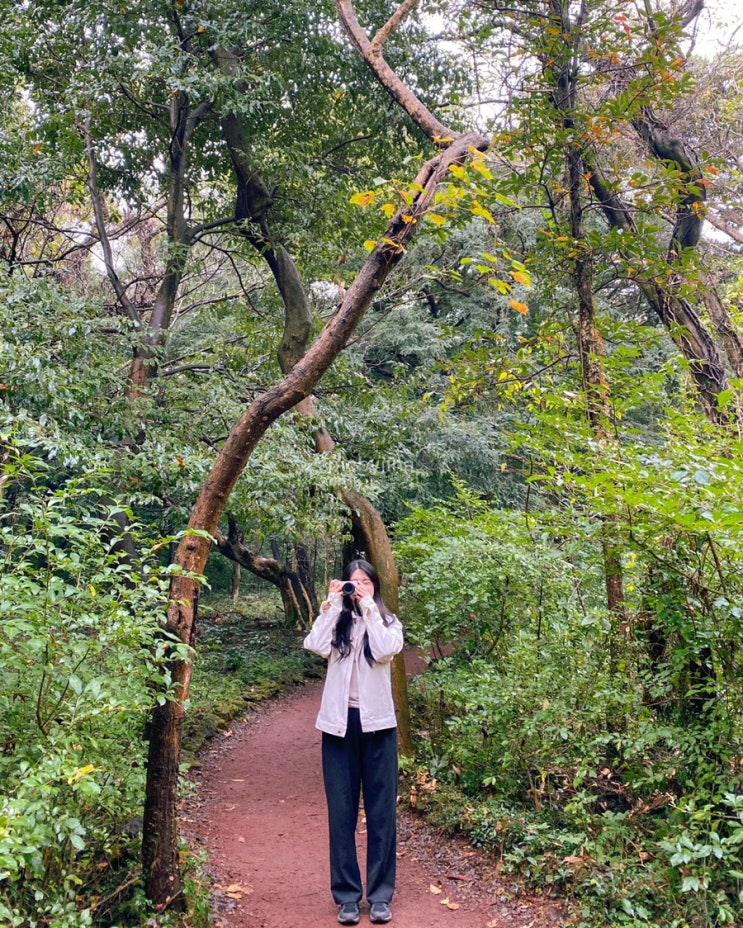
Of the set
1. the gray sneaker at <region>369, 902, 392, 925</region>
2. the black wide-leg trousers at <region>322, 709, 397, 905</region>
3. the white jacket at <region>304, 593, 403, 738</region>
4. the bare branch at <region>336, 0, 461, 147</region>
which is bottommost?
the gray sneaker at <region>369, 902, 392, 925</region>

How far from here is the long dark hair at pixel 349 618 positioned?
410cm

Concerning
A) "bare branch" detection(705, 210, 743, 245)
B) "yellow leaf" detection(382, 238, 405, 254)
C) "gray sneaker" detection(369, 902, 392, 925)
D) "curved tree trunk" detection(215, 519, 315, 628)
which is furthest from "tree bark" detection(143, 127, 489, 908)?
"bare branch" detection(705, 210, 743, 245)

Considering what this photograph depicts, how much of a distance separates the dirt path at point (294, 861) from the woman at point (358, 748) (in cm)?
22

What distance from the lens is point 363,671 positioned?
4.07 metres

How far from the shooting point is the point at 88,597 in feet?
10.6

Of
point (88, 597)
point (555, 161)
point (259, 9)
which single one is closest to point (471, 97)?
point (259, 9)

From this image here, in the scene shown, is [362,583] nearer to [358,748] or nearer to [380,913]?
[358,748]

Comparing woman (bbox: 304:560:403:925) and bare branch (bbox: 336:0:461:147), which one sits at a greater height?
bare branch (bbox: 336:0:461:147)

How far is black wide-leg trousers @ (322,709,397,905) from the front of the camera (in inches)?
159

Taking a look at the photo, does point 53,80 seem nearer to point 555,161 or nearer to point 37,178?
point 37,178

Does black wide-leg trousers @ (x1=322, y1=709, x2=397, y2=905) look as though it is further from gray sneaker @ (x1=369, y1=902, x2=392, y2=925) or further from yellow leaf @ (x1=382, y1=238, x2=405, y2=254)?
yellow leaf @ (x1=382, y1=238, x2=405, y2=254)

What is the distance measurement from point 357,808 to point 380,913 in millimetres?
532

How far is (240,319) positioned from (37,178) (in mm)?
4001

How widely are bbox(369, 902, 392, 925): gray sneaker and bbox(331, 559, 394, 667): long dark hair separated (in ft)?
4.11
